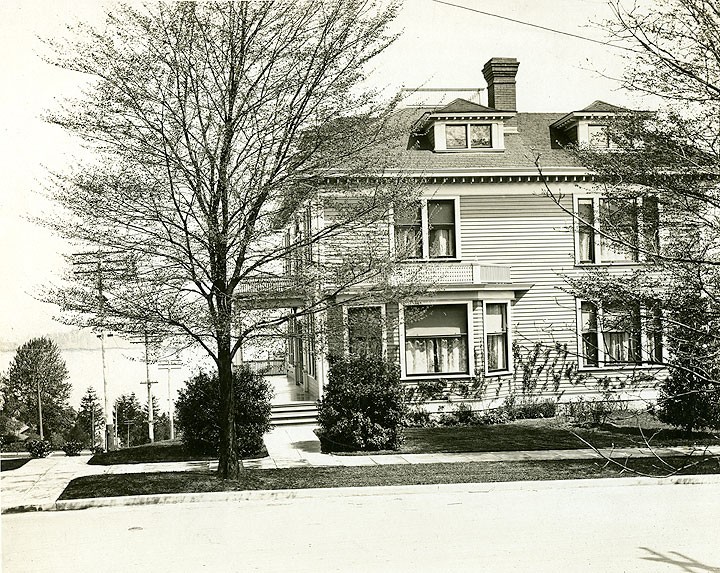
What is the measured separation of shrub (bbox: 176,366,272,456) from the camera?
15.6 metres

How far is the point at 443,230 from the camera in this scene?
71.9ft

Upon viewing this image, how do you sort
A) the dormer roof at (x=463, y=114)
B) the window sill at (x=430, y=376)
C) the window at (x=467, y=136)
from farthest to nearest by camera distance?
the window at (x=467, y=136), the dormer roof at (x=463, y=114), the window sill at (x=430, y=376)

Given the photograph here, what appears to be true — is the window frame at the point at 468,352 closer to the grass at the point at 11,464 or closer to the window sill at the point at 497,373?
the window sill at the point at 497,373

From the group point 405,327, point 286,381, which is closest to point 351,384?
point 405,327

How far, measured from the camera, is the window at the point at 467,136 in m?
22.7

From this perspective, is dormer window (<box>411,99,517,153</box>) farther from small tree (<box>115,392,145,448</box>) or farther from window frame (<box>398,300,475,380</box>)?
small tree (<box>115,392,145,448</box>)

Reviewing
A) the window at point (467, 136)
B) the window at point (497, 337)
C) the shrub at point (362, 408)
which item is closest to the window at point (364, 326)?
the shrub at point (362, 408)

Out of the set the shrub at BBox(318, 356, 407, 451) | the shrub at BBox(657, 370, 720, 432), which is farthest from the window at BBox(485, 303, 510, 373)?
the shrub at BBox(318, 356, 407, 451)

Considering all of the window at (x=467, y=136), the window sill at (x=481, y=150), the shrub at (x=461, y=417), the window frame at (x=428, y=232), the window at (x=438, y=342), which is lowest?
the shrub at (x=461, y=417)

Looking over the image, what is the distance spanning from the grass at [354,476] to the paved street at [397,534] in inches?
24.9

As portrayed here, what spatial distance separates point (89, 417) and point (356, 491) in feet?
62.2

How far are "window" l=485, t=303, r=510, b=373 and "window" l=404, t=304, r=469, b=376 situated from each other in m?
0.88

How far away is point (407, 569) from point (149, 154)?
7283 mm

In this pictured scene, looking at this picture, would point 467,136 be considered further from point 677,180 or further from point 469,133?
point 677,180
